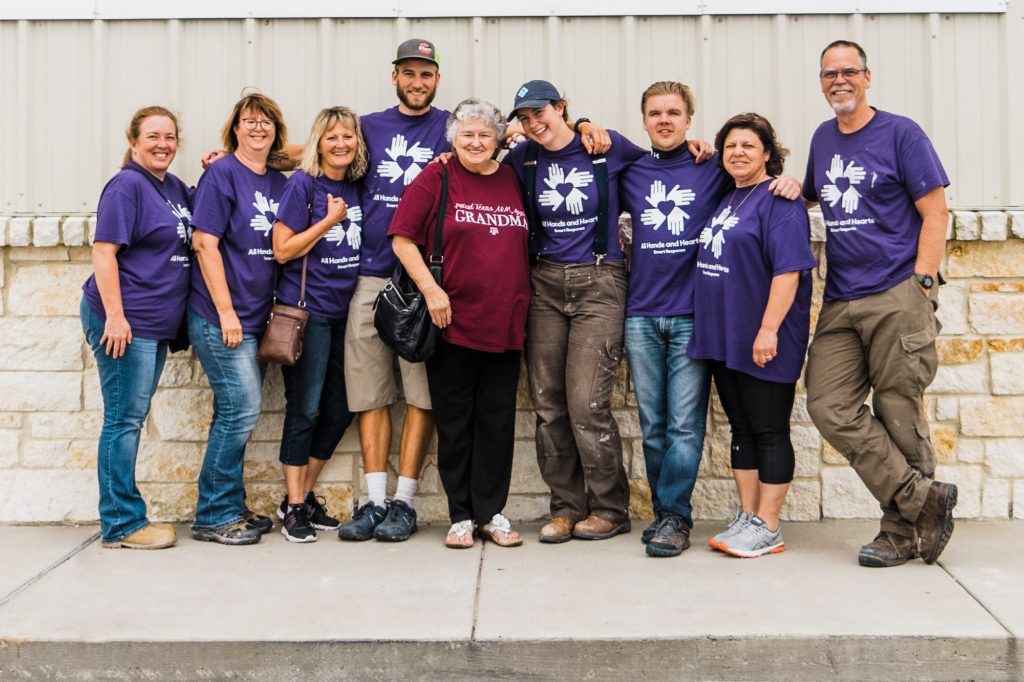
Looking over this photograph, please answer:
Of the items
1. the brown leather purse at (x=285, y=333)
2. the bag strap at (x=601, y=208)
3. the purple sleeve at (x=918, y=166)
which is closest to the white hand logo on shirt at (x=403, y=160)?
the brown leather purse at (x=285, y=333)

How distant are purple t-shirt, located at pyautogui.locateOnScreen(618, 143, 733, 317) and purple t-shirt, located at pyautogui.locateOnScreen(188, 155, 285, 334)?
167cm

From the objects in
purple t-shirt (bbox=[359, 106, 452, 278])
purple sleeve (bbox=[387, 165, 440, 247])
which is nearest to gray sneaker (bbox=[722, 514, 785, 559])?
purple sleeve (bbox=[387, 165, 440, 247])

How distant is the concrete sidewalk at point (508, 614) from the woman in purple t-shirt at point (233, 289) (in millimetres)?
357

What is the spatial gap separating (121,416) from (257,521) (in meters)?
0.83

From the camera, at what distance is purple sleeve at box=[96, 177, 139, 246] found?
4527 mm

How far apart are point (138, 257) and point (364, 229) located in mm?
1021

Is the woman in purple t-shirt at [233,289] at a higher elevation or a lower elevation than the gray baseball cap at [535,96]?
lower

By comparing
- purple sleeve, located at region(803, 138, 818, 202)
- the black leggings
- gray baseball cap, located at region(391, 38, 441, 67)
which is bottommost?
the black leggings

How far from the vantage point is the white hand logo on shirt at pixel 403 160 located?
495 cm

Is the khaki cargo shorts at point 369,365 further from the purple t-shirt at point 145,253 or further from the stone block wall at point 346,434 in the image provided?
the purple t-shirt at point 145,253

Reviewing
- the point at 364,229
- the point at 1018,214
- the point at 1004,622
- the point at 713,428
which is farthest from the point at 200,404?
the point at 1018,214

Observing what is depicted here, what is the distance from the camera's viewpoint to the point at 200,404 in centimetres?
530

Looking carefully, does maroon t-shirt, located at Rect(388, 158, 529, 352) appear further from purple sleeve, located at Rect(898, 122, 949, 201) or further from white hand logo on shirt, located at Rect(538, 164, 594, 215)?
purple sleeve, located at Rect(898, 122, 949, 201)

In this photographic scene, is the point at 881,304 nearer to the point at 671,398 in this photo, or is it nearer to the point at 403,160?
the point at 671,398
